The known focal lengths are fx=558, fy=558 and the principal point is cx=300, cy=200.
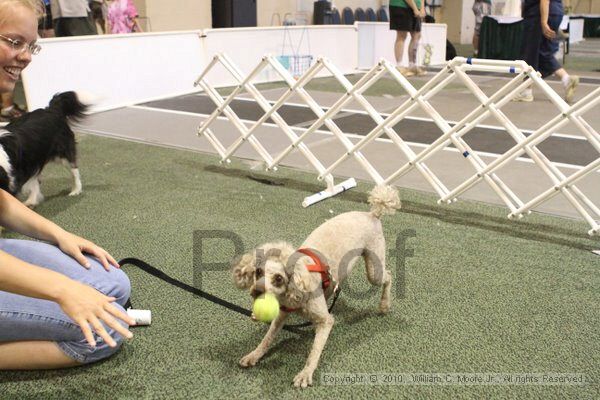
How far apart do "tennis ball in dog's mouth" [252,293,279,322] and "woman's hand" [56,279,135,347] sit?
0.34 meters

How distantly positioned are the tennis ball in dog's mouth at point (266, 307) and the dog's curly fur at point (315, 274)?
0.05 feet

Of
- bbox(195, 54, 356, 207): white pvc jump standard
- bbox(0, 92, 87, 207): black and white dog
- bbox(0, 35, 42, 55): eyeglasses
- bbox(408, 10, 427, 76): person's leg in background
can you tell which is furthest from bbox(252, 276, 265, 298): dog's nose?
bbox(408, 10, 427, 76): person's leg in background

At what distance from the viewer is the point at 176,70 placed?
662 cm

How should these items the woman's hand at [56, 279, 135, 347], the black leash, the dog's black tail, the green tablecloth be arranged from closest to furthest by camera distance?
the woman's hand at [56, 279, 135, 347], the black leash, the dog's black tail, the green tablecloth

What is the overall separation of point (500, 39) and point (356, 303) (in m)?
7.32

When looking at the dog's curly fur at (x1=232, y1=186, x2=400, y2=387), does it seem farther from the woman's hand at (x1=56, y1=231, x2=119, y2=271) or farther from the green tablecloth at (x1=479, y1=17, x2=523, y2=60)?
the green tablecloth at (x1=479, y1=17, x2=523, y2=60)

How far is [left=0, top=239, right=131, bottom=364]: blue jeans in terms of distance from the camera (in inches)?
60.1

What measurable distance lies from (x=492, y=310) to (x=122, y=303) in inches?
50.9

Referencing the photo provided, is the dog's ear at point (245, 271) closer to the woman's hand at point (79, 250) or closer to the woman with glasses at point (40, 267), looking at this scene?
the woman with glasses at point (40, 267)

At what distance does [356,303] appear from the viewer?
82.4 inches

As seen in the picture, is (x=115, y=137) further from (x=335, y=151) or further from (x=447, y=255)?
(x=447, y=255)

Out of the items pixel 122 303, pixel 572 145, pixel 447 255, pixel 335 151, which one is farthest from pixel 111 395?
pixel 572 145

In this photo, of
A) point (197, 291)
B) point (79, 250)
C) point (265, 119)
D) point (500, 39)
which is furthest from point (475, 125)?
point (500, 39)

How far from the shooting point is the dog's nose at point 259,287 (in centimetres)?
142
